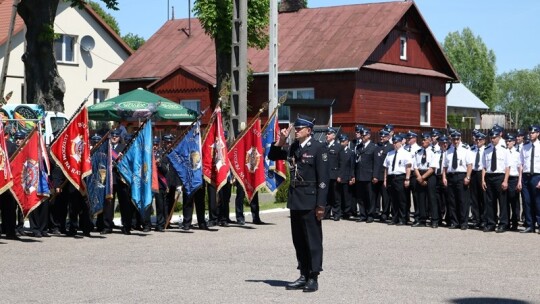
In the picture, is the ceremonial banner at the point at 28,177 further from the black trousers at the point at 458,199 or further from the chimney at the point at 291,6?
the chimney at the point at 291,6

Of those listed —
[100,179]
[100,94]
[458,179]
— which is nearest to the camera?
[100,179]

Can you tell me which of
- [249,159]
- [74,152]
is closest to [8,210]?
[74,152]

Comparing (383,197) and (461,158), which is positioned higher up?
(461,158)

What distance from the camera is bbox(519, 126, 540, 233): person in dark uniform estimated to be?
19.8m

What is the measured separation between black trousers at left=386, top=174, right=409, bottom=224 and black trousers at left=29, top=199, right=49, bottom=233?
742cm

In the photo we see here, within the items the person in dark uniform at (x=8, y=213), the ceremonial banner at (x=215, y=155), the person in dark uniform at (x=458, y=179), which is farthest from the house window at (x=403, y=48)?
the person in dark uniform at (x=8, y=213)

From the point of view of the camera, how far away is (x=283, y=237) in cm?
1836

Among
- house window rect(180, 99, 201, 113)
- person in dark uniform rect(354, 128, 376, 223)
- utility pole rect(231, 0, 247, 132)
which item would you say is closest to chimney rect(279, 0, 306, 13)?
house window rect(180, 99, 201, 113)

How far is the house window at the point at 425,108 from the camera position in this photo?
5088 centimetres

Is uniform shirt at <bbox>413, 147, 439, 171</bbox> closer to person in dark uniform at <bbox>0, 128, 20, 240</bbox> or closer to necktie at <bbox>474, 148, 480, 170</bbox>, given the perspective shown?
necktie at <bbox>474, 148, 480, 170</bbox>

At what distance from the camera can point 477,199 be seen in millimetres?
20828

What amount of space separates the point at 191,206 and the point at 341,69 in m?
25.5

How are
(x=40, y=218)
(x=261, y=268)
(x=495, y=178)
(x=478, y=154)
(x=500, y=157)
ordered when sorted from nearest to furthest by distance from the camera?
1. (x=261, y=268)
2. (x=40, y=218)
3. (x=500, y=157)
4. (x=495, y=178)
5. (x=478, y=154)

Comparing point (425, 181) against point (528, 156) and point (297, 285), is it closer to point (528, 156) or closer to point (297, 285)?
point (528, 156)
